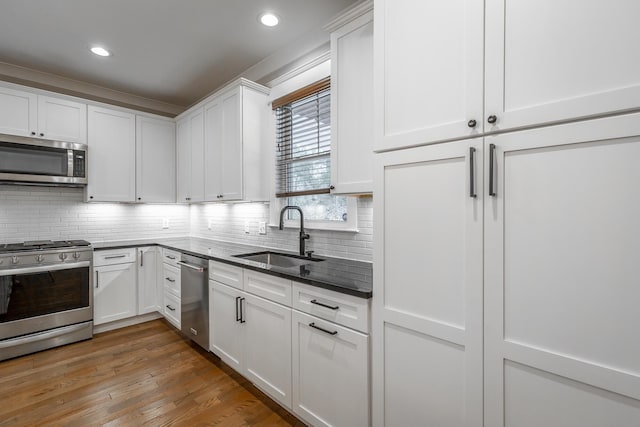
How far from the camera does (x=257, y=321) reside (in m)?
2.04

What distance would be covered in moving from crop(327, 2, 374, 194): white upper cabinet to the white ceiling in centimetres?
46

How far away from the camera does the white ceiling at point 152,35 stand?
2.16 meters

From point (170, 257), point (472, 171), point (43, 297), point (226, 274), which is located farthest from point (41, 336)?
point (472, 171)

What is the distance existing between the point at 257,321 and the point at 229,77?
257 centimetres

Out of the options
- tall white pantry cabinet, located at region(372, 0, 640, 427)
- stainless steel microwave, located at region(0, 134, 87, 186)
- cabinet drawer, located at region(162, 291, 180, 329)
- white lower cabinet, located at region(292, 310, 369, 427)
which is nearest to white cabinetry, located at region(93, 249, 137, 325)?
cabinet drawer, located at region(162, 291, 180, 329)

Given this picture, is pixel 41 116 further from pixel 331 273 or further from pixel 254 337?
pixel 331 273

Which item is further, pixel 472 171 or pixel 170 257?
pixel 170 257

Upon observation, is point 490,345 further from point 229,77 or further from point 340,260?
point 229,77

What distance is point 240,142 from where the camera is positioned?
2.80 m

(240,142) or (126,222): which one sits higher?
(240,142)

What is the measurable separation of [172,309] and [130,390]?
1.03 metres

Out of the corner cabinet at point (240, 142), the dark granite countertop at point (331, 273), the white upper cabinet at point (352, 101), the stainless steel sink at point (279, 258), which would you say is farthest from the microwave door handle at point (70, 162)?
the white upper cabinet at point (352, 101)

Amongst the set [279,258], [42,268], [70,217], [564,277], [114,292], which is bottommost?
[114,292]

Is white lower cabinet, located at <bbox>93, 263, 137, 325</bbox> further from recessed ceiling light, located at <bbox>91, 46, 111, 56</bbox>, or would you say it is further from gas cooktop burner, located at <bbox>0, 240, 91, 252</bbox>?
recessed ceiling light, located at <bbox>91, 46, 111, 56</bbox>
